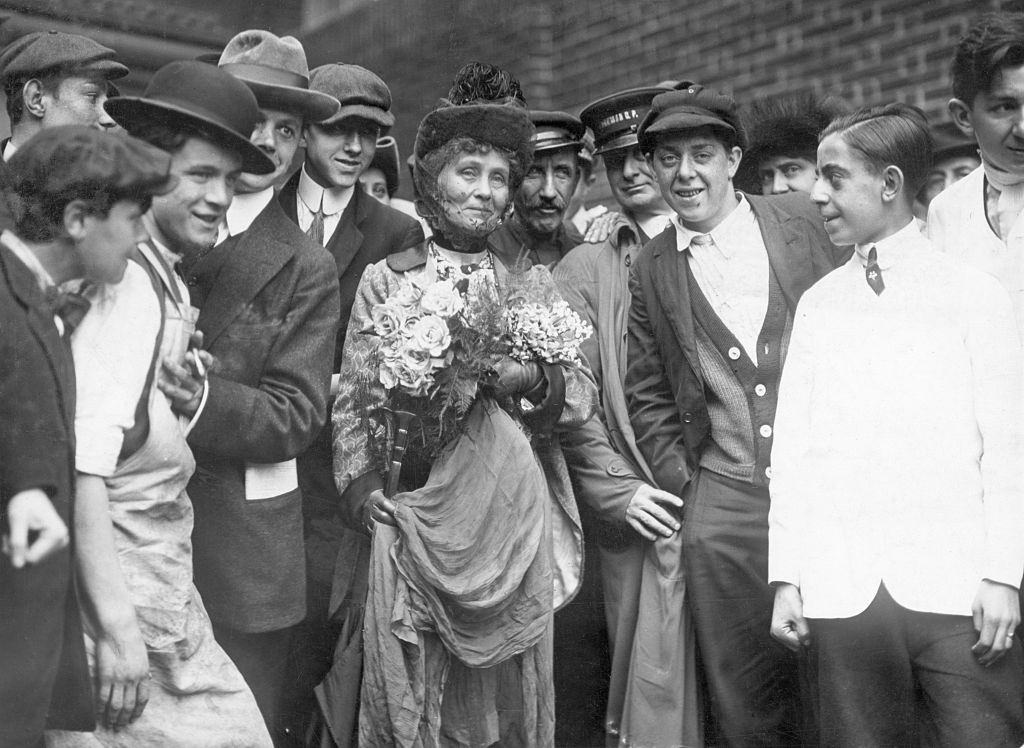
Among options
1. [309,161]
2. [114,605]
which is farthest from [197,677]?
[309,161]

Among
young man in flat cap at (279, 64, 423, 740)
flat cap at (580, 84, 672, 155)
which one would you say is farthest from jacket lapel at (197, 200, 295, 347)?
flat cap at (580, 84, 672, 155)

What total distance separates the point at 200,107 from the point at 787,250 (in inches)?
80.4

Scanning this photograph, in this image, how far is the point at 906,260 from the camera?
363cm

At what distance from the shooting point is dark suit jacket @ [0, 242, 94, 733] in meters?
2.51

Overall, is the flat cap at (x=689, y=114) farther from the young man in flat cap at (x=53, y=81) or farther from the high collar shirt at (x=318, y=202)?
the young man in flat cap at (x=53, y=81)

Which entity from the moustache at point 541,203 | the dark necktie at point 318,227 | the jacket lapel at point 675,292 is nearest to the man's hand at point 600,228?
the moustache at point 541,203

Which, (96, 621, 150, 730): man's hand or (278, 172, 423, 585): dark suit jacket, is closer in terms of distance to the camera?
(96, 621, 150, 730): man's hand

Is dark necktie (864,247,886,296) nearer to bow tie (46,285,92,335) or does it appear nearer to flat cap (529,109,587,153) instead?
flat cap (529,109,587,153)

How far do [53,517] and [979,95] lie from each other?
319cm

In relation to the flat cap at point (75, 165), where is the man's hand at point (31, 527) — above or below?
below

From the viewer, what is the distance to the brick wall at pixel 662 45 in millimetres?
5684

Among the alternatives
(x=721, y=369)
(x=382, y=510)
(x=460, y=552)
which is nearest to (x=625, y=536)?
(x=721, y=369)

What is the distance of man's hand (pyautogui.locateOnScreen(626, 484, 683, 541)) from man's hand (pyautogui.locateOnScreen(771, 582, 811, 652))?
0.56 meters

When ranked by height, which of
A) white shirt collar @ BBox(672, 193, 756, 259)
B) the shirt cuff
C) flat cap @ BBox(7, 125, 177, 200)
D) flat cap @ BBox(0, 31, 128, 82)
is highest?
flat cap @ BBox(0, 31, 128, 82)
